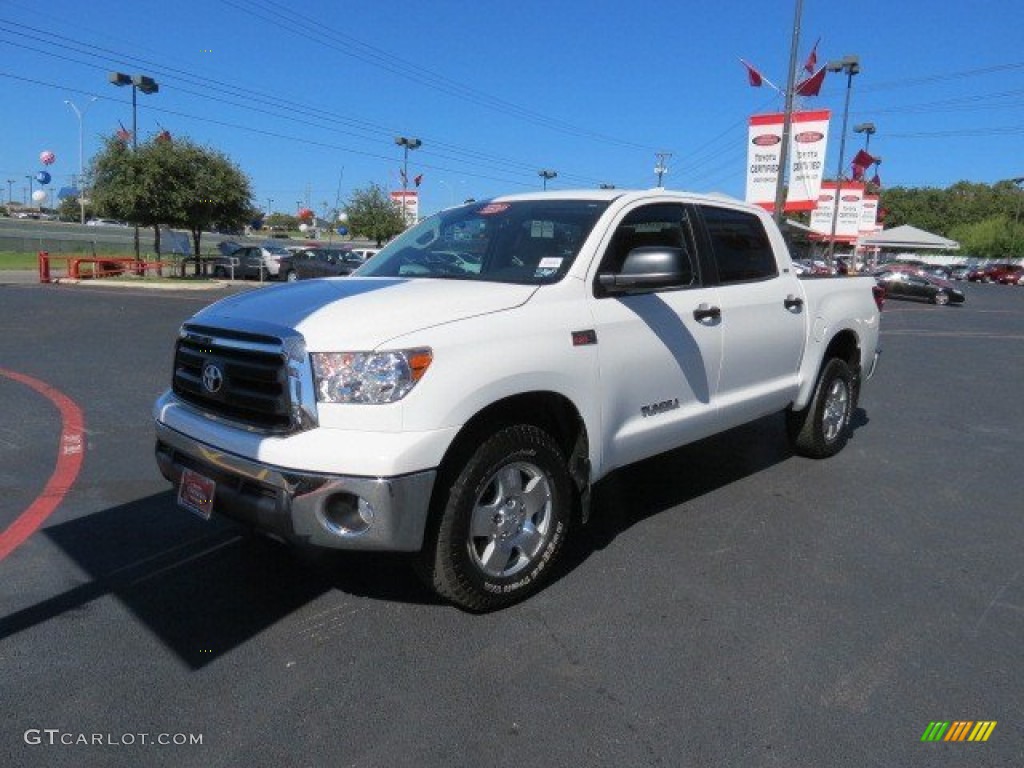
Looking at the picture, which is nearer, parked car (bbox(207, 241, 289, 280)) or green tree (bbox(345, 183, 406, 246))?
parked car (bbox(207, 241, 289, 280))

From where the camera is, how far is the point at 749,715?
279 cm

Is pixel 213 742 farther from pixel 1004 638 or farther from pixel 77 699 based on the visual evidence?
pixel 1004 638

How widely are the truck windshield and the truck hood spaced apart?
25 cm

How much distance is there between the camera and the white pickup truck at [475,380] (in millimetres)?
3014

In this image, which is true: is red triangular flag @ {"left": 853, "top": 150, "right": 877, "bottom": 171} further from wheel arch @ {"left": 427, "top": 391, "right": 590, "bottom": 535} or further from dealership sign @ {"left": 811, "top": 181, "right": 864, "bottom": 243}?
wheel arch @ {"left": 427, "top": 391, "right": 590, "bottom": 535}

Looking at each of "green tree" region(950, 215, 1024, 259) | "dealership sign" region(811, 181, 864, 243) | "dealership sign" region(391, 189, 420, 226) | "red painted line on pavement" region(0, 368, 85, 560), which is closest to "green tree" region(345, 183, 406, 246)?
"dealership sign" region(391, 189, 420, 226)

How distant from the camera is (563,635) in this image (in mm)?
3334

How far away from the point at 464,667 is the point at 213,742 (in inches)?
36.4

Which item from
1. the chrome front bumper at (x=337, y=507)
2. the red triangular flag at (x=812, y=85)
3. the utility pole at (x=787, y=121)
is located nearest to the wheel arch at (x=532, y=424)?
the chrome front bumper at (x=337, y=507)

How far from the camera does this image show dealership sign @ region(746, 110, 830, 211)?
20.6 meters

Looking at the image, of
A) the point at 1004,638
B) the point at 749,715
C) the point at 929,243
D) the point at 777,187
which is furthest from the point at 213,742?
the point at 929,243

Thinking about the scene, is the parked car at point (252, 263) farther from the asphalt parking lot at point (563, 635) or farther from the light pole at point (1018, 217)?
the light pole at point (1018, 217)

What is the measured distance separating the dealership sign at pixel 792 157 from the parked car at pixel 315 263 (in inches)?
569

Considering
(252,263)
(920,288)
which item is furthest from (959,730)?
(252,263)
